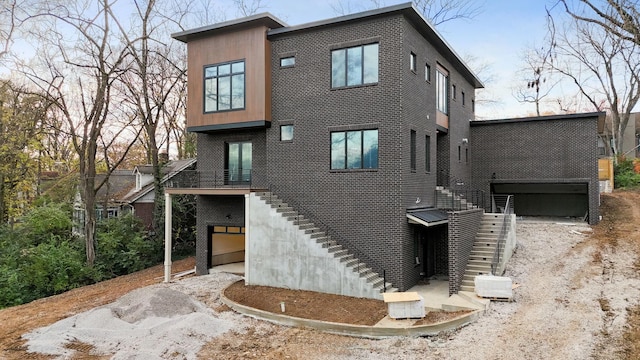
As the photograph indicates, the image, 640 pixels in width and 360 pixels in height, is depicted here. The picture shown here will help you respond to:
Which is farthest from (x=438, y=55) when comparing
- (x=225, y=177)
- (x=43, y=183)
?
(x=43, y=183)

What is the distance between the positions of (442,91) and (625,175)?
63.9 feet

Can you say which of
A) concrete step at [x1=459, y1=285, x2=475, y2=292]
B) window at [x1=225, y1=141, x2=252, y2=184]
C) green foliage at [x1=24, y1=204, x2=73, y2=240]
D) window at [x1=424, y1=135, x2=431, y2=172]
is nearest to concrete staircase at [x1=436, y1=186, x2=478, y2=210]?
window at [x1=424, y1=135, x2=431, y2=172]

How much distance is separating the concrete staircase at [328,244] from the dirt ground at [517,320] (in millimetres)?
1147

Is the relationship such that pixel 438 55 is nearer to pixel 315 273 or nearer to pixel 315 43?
pixel 315 43

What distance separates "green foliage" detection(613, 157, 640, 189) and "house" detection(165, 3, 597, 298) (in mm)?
18612

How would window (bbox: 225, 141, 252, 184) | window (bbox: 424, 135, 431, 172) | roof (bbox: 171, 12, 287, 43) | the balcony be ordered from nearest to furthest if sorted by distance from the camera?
roof (bbox: 171, 12, 287, 43), window (bbox: 424, 135, 431, 172), the balcony, window (bbox: 225, 141, 252, 184)

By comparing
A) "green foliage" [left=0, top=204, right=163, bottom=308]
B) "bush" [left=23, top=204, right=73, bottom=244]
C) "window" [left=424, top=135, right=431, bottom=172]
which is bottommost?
"green foliage" [left=0, top=204, right=163, bottom=308]

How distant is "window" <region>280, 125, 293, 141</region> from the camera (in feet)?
51.6

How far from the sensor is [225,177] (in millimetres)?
17656

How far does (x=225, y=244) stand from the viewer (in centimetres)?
1928

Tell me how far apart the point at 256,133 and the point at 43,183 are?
67.7ft

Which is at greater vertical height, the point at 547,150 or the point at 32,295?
the point at 547,150

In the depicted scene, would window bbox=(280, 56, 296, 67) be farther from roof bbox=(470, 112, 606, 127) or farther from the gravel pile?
roof bbox=(470, 112, 606, 127)

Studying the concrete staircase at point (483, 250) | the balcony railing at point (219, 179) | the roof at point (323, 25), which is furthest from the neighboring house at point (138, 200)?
the concrete staircase at point (483, 250)
